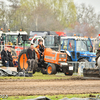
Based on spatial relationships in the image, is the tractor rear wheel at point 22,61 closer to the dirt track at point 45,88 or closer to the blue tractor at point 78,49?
the blue tractor at point 78,49

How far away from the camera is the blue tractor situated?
2353 centimetres

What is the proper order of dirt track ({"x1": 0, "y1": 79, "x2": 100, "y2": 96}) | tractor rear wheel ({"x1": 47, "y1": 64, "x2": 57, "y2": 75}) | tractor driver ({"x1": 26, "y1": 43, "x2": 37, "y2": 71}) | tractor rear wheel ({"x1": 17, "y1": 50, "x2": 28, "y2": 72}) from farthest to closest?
tractor rear wheel ({"x1": 17, "y1": 50, "x2": 28, "y2": 72}) < tractor rear wheel ({"x1": 47, "y1": 64, "x2": 57, "y2": 75}) < tractor driver ({"x1": 26, "y1": 43, "x2": 37, "y2": 71}) < dirt track ({"x1": 0, "y1": 79, "x2": 100, "y2": 96})

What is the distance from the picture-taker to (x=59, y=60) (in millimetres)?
21297

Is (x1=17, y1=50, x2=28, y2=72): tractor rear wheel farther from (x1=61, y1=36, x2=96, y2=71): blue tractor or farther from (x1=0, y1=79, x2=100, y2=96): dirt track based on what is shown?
(x1=0, y1=79, x2=100, y2=96): dirt track

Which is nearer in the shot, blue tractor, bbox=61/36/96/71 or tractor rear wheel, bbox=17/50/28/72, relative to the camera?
tractor rear wheel, bbox=17/50/28/72

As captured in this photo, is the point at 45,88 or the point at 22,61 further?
the point at 22,61

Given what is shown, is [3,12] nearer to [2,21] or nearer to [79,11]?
[2,21]

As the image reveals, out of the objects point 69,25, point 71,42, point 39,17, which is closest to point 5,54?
point 71,42

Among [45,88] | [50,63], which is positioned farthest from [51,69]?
[45,88]

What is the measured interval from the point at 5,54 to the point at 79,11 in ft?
182

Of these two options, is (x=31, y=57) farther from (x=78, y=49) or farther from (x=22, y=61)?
(x=78, y=49)

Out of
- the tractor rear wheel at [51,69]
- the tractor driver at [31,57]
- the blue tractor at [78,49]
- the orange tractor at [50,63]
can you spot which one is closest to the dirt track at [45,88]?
the tractor driver at [31,57]

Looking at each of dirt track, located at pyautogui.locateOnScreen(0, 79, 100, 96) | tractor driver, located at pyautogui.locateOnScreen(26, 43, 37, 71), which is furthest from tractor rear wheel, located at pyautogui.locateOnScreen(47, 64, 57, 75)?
dirt track, located at pyautogui.locateOnScreen(0, 79, 100, 96)

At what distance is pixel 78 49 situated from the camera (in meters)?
23.8
